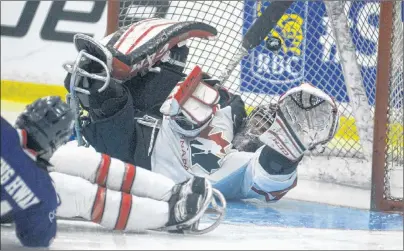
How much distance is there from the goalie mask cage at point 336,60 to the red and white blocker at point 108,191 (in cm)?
85

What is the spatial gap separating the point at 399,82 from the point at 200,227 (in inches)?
37.4

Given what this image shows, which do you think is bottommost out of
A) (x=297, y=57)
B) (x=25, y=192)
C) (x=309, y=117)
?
(x=25, y=192)

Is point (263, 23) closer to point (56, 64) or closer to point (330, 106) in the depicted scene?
point (330, 106)

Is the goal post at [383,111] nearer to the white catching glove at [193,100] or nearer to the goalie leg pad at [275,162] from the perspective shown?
the goalie leg pad at [275,162]

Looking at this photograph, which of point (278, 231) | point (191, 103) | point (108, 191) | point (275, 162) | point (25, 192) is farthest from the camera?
point (275, 162)

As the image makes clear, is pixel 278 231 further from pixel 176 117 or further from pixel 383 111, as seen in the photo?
pixel 383 111

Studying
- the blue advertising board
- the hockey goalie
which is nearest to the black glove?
the hockey goalie

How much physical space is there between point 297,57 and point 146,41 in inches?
29.0

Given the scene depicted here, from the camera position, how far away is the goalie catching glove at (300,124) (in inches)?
89.7

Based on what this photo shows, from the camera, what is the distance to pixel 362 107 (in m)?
2.72

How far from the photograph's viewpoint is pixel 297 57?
2924 mm

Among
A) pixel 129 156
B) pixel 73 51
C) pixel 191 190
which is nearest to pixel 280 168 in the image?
pixel 129 156

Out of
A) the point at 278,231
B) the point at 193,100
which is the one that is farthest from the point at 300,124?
the point at 278,231

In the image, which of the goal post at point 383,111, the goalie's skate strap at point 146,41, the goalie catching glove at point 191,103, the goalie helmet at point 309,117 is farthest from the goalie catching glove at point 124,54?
the goal post at point 383,111
